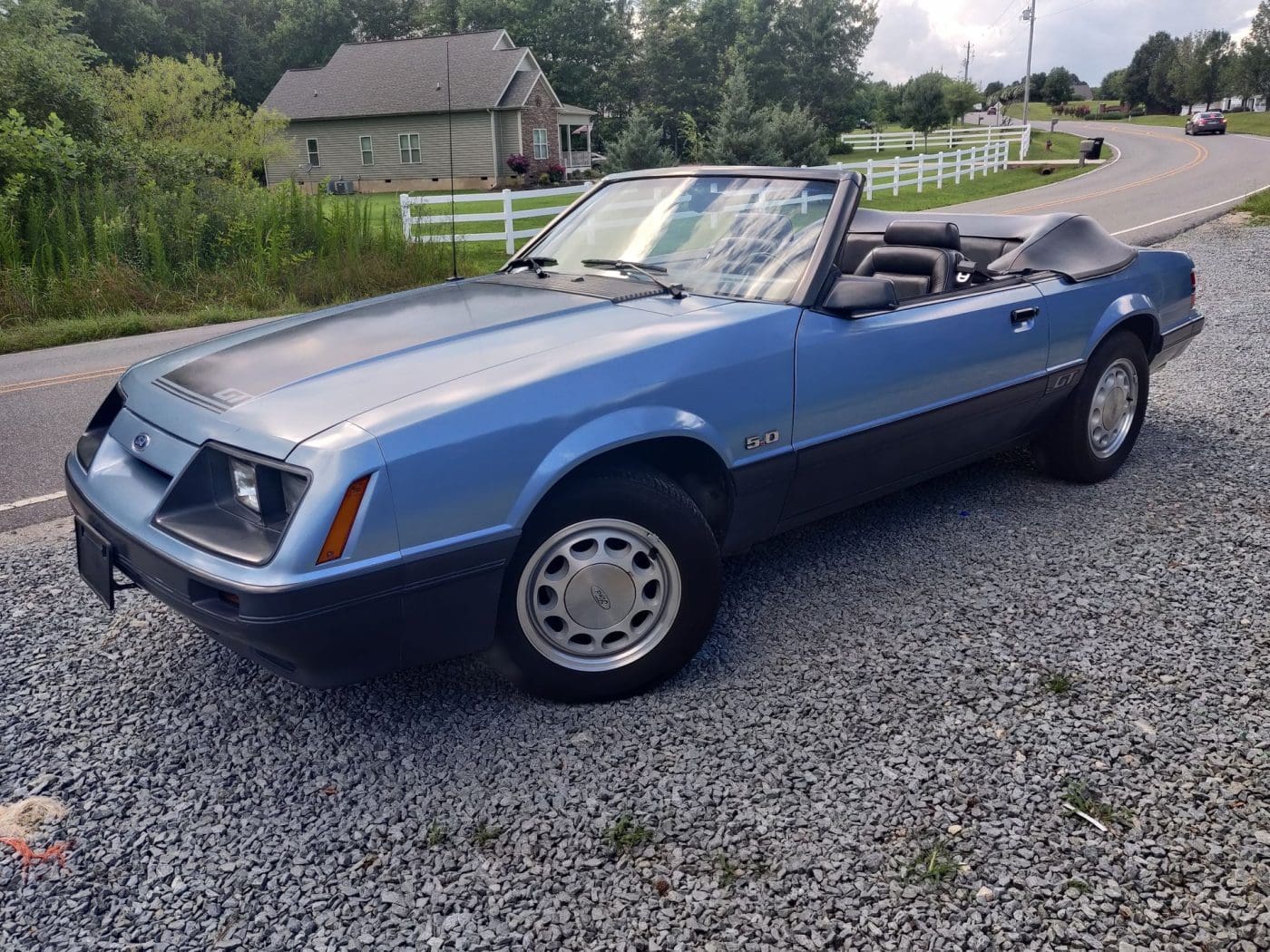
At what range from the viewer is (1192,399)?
6262mm

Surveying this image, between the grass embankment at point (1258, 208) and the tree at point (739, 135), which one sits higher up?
the tree at point (739, 135)

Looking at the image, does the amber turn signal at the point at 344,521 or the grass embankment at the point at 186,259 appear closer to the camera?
the amber turn signal at the point at 344,521

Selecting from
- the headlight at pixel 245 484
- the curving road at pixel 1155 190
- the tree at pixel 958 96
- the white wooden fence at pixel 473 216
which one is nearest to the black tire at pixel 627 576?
the headlight at pixel 245 484

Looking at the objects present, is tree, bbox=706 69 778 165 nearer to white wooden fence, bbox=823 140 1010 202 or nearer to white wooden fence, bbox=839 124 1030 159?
white wooden fence, bbox=823 140 1010 202

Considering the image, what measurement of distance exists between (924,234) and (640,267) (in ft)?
5.08

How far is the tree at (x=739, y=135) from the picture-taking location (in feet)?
97.9

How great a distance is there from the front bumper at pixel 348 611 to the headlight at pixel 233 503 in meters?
0.09

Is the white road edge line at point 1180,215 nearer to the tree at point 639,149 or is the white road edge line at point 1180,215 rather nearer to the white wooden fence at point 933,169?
the white wooden fence at point 933,169

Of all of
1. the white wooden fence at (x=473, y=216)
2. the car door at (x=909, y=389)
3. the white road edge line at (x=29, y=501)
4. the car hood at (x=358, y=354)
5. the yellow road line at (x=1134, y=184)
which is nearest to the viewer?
the car hood at (x=358, y=354)

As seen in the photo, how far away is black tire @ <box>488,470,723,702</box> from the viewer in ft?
9.16

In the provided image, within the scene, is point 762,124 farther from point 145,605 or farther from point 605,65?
point 605,65

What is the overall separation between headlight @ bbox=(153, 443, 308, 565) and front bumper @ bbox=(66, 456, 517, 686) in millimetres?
90

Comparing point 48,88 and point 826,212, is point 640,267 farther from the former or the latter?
point 48,88

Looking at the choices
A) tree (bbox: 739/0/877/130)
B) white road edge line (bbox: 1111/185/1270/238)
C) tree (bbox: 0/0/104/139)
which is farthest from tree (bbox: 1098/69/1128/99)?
tree (bbox: 0/0/104/139)
